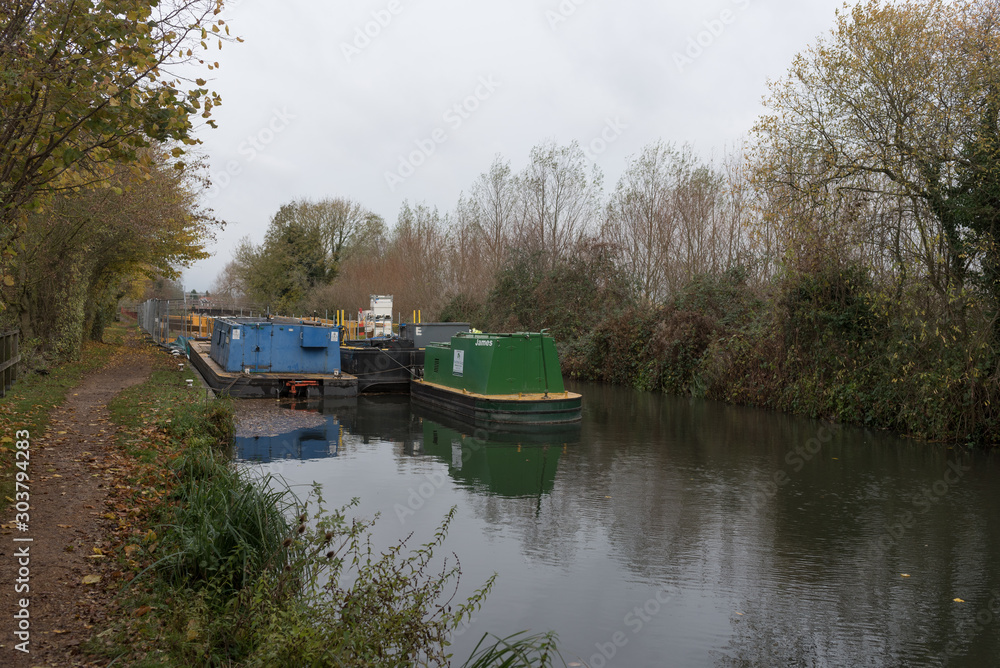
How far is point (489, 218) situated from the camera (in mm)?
41938

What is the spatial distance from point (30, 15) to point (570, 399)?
12729 mm

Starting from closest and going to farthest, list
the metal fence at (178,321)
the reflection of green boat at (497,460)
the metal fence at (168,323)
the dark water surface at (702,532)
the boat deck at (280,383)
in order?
the dark water surface at (702,532)
the reflection of green boat at (497,460)
the boat deck at (280,383)
the metal fence at (178,321)
the metal fence at (168,323)

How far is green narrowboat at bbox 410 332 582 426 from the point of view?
17312mm

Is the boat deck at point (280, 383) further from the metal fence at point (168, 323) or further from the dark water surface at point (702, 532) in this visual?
the metal fence at point (168, 323)

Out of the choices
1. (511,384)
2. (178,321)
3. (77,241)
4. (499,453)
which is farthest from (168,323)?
(499,453)

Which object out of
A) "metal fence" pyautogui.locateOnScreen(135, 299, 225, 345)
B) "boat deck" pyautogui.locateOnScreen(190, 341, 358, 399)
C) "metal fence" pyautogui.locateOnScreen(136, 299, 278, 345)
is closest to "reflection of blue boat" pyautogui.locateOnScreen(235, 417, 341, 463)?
"boat deck" pyautogui.locateOnScreen(190, 341, 358, 399)

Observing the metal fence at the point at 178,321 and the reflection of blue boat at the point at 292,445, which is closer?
the reflection of blue boat at the point at 292,445

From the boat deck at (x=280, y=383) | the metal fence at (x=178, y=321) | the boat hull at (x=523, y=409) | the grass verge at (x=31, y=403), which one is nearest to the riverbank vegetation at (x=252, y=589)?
the grass verge at (x=31, y=403)

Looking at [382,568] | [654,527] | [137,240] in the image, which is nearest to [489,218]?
[137,240]

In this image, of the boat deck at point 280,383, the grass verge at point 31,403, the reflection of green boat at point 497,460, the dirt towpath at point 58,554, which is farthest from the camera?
the boat deck at point 280,383

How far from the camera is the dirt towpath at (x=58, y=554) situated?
434cm

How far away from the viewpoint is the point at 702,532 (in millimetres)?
8906

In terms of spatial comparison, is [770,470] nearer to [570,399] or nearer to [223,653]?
[570,399]

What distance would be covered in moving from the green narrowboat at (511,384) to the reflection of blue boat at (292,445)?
3302 mm
